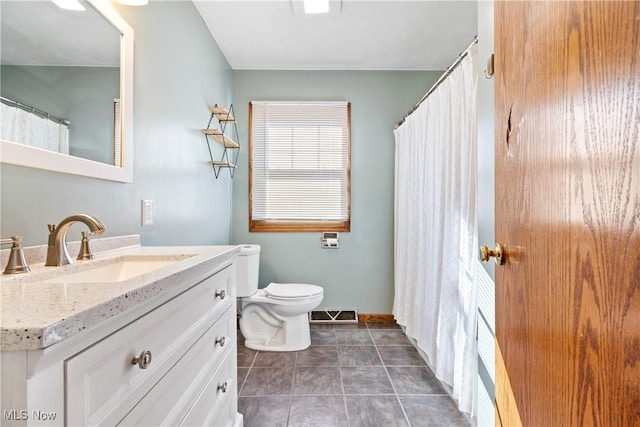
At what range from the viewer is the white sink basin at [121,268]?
917 millimetres

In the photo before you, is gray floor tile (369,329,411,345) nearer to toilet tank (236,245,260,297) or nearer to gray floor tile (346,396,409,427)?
gray floor tile (346,396,409,427)

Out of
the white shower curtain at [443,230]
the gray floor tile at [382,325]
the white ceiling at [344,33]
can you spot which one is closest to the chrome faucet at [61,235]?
the white shower curtain at [443,230]

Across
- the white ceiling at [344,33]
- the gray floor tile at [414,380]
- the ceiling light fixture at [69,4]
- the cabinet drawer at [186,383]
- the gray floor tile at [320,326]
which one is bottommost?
the gray floor tile at [414,380]

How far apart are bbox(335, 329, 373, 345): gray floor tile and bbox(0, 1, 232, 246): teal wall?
1284 mm

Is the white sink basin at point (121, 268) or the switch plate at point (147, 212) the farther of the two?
the switch plate at point (147, 212)

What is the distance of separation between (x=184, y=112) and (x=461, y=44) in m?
2.16

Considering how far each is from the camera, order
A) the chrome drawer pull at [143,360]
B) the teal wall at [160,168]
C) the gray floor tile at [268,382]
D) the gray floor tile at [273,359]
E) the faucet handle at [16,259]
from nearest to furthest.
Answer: the chrome drawer pull at [143,360], the faucet handle at [16,259], the teal wall at [160,168], the gray floor tile at [268,382], the gray floor tile at [273,359]

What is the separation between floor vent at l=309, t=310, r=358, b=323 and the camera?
2809 millimetres

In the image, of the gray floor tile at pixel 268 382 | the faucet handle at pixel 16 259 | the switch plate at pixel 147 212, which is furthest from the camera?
the gray floor tile at pixel 268 382

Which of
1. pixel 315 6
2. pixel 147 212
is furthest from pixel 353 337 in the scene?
pixel 315 6

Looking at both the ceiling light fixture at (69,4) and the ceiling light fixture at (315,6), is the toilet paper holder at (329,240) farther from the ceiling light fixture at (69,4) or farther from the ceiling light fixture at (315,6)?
the ceiling light fixture at (69,4)

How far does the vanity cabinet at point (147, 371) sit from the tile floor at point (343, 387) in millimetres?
496

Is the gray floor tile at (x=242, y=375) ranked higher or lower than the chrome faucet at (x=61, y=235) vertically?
lower

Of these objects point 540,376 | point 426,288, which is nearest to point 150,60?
point 540,376
